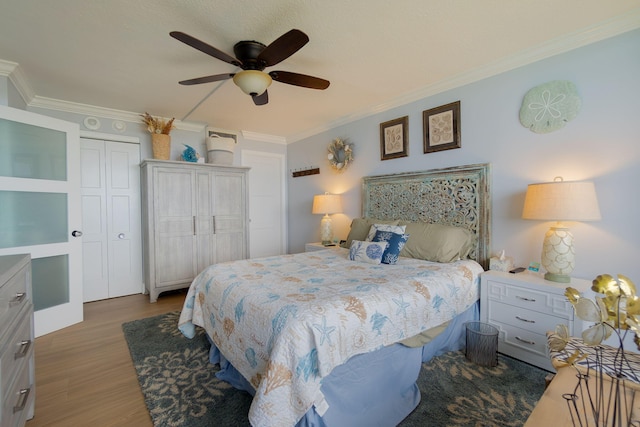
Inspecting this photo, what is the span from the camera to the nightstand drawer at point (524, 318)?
1.93m

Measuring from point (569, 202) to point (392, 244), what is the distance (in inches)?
49.9

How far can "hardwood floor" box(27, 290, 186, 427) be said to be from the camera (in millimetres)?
1601

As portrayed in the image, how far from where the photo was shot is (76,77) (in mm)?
2656

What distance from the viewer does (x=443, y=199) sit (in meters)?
2.84

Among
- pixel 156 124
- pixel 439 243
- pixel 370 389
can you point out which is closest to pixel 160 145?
pixel 156 124

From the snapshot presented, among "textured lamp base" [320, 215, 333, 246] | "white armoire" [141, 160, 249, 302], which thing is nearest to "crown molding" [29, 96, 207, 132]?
"white armoire" [141, 160, 249, 302]

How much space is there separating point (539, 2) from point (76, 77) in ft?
12.6

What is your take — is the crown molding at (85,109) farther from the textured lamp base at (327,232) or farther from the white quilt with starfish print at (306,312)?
the white quilt with starfish print at (306,312)

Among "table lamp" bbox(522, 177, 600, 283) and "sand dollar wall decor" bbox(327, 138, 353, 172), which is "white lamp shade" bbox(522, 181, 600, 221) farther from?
"sand dollar wall decor" bbox(327, 138, 353, 172)

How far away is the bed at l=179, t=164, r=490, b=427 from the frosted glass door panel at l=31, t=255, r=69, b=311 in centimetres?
165

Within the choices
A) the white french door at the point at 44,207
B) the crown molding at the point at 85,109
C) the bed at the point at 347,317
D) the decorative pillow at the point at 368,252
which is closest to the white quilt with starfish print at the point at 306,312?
the bed at the point at 347,317

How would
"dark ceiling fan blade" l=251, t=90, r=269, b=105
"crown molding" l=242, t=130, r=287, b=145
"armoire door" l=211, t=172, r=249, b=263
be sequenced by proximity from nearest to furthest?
"dark ceiling fan blade" l=251, t=90, r=269, b=105 < "armoire door" l=211, t=172, r=249, b=263 < "crown molding" l=242, t=130, r=287, b=145

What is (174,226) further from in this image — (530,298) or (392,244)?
(530,298)

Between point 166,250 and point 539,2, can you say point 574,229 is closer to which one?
point 539,2
